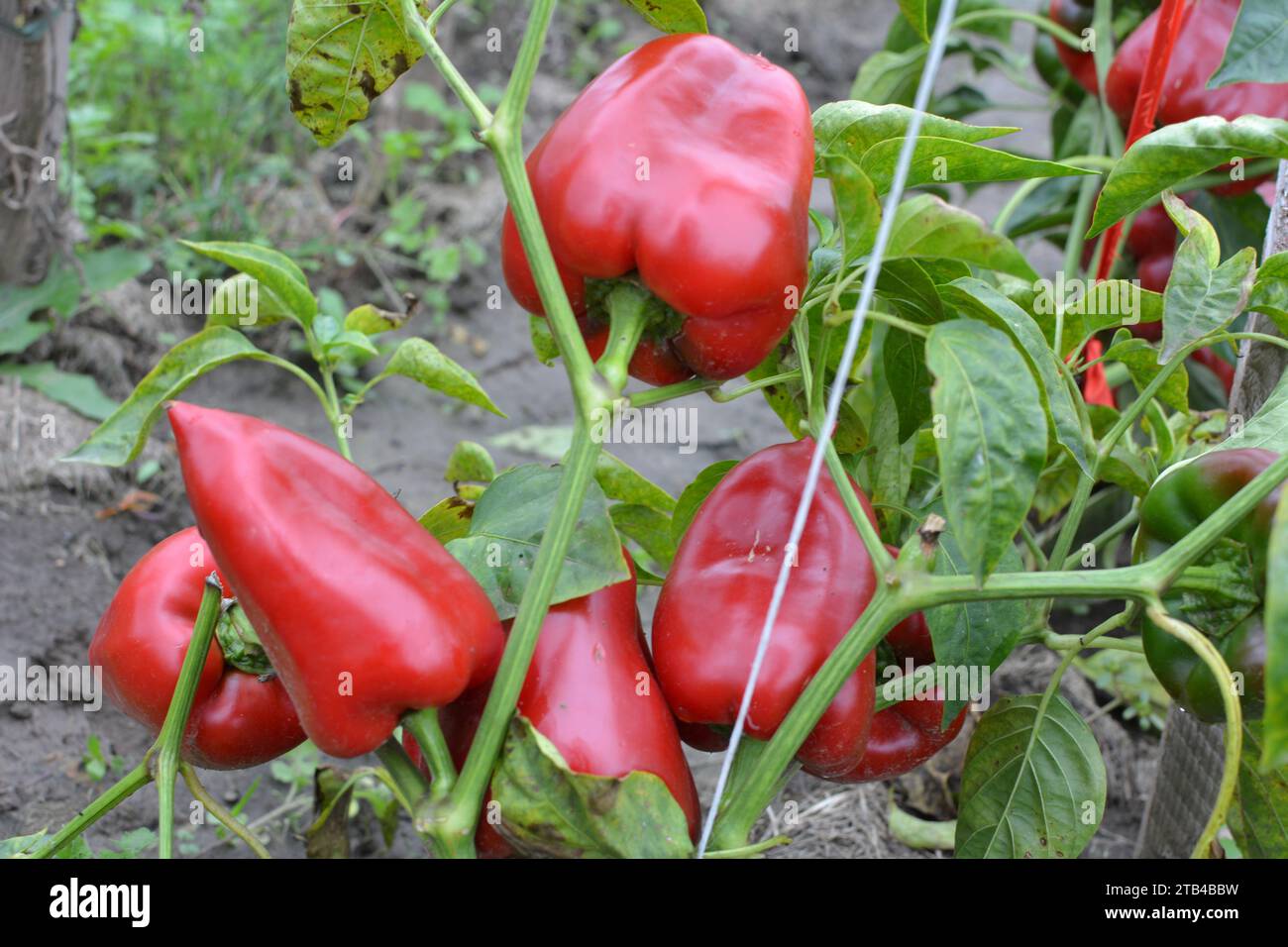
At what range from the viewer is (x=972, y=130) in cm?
93

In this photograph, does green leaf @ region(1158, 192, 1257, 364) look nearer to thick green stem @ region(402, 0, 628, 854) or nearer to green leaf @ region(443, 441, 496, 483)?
thick green stem @ region(402, 0, 628, 854)

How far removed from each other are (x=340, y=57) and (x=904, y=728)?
74cm

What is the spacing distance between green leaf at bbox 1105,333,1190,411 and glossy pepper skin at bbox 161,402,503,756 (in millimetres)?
664

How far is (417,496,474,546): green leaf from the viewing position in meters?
1.12

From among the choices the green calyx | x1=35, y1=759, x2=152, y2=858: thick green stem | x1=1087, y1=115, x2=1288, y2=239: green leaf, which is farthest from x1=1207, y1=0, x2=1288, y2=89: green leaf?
x1=35, y1=759, x2=152, y2=858: thick green stem

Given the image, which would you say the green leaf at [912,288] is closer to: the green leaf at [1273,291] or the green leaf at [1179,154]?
the green leaf at [1179,154]

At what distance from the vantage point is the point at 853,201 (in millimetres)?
856

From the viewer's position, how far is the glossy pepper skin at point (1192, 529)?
2.89ft

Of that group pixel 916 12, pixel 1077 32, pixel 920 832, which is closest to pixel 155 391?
pixel 916 12

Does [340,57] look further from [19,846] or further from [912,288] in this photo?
[19,846]

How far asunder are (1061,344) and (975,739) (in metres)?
0.40

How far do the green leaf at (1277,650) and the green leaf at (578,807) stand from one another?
14.9 inches
